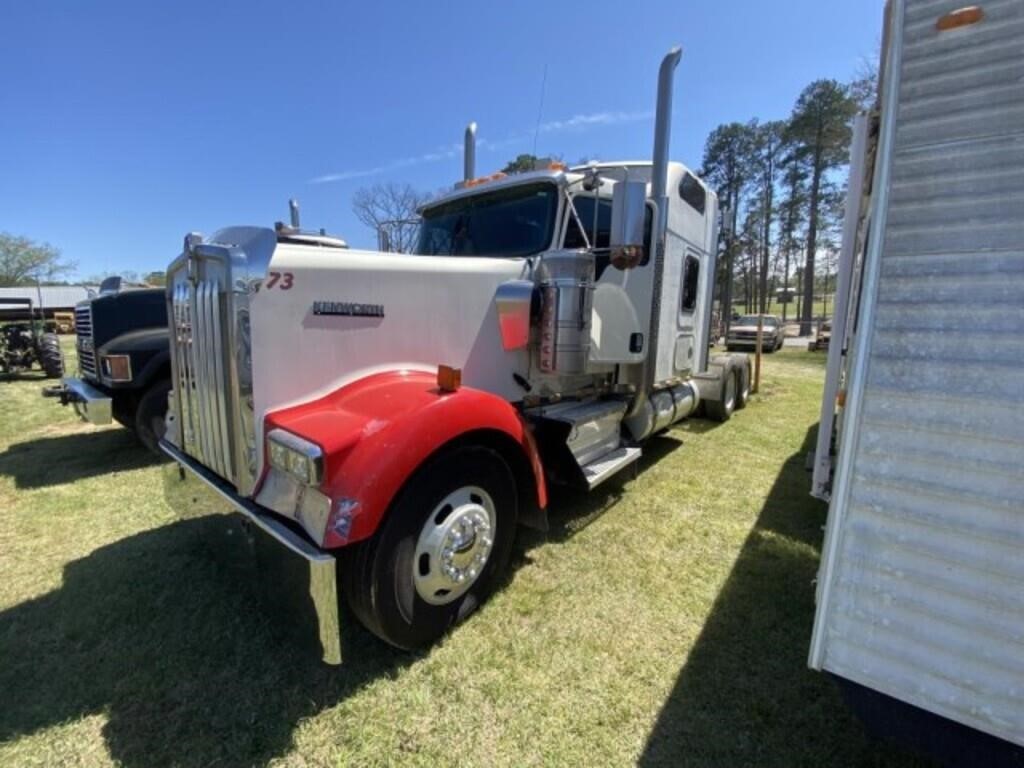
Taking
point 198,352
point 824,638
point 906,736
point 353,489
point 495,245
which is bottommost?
point 906,736

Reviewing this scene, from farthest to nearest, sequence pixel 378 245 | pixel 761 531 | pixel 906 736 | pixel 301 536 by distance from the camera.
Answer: pixel 378 245 → pixel 761 531 → pixel 301 536 → pixel 906 736

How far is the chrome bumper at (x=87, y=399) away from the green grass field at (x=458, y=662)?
1096mm

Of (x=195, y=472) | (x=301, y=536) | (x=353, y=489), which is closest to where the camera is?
(x=353, y=489)

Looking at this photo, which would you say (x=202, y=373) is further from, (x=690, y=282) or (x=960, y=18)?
(x=690, y=282)

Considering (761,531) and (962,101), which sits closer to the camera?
(962,101)

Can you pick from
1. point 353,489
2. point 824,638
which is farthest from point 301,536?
point 824,638

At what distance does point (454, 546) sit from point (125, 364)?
456 centimetres

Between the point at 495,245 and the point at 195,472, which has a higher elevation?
the point at 495,245

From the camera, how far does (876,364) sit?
5.11 ft

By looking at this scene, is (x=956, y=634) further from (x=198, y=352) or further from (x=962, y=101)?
(x=198, y=352)

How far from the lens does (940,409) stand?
1451mm

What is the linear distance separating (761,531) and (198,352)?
3977 millimetres

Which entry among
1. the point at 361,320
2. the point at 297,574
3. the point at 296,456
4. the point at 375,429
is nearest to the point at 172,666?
the point at 297,574

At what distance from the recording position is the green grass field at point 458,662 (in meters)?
1.98
